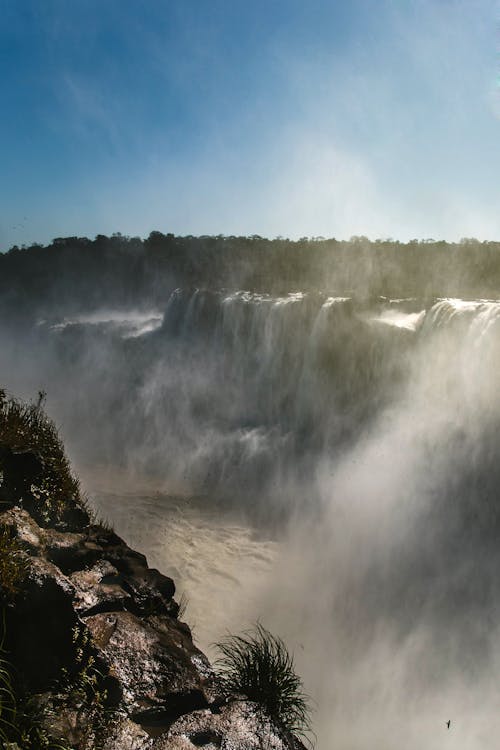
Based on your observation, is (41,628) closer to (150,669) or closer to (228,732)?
(150,669)

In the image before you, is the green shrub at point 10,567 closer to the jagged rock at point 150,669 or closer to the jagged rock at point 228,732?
the jagged rock at point 150,669

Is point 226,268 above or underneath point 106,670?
above

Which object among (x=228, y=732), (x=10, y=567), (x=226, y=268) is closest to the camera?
(x=228, y=732)

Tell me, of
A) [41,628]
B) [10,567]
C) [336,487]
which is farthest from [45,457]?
[336,487]

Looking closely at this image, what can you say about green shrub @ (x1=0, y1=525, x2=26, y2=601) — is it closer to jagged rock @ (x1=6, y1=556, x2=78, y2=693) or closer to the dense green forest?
jagged rock @ (x1=6, y1=556, x2=78, y2=693)

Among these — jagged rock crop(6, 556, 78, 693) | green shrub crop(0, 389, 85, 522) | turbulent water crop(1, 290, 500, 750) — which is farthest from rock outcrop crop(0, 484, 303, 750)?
turbulent water crop(1, 290, 500, 750)

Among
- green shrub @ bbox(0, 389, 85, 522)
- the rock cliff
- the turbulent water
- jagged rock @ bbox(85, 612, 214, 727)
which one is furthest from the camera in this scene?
the turbulent water
